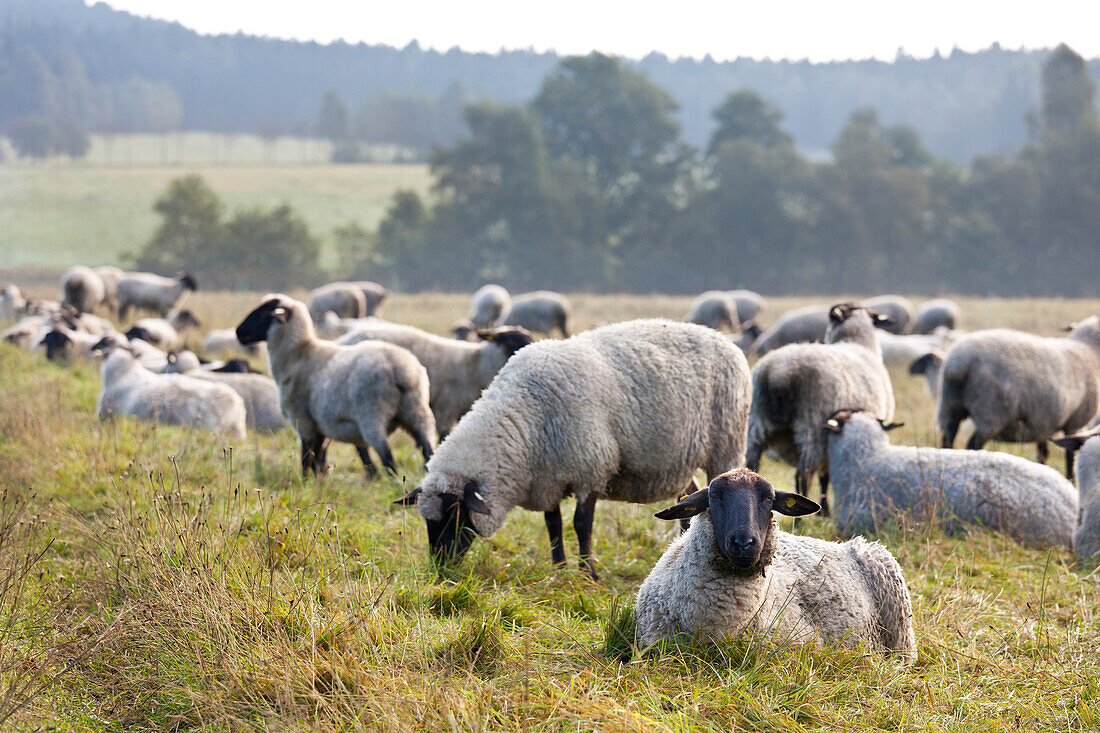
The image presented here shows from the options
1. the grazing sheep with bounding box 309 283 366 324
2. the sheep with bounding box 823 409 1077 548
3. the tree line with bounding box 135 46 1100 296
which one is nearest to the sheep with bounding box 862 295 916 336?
the grazing sheep with bounding box 309 283 366 324

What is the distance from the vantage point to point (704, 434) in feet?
21.1

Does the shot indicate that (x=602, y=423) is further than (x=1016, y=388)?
No

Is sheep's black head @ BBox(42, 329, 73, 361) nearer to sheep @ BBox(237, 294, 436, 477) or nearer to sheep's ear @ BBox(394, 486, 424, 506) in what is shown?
sheep @ BBox(237, 294, 436, 477)

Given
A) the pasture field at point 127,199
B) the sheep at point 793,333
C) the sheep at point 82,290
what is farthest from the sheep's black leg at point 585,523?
the pasture field at point 127,199

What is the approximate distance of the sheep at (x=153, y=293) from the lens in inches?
983

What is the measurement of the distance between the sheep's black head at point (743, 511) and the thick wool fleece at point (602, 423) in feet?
5.96

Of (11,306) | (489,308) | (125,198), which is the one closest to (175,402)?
(489,308)

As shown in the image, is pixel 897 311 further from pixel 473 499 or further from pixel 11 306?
pixel 11 306

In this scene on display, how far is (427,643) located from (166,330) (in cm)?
1720

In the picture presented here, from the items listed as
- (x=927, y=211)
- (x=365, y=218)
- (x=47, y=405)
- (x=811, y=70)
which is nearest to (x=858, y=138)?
(x=927, y=211)

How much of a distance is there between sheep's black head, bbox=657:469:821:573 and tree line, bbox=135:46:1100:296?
63.7 meters

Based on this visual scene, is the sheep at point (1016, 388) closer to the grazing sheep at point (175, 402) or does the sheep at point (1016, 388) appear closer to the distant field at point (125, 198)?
the grazing sheep at point (175, 402)

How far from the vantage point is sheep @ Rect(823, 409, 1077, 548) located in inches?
265

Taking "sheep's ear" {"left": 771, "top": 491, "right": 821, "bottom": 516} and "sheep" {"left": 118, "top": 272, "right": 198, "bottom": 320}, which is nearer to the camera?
"sheep's ear" {"left": 771, "top": 491, "right": 821, "bottom": 516}
